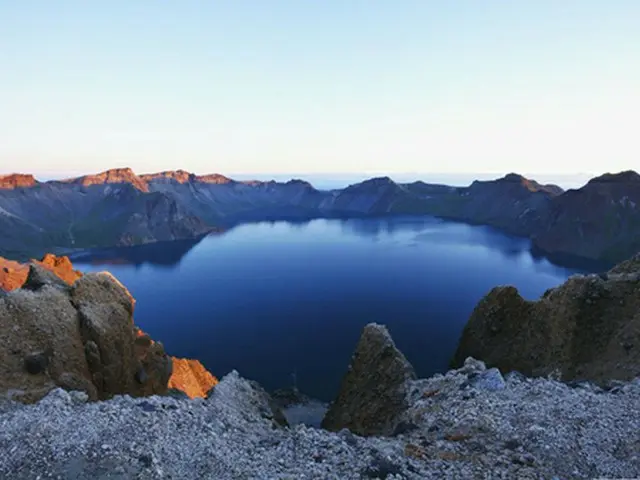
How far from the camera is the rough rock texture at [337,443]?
14289 millimetres

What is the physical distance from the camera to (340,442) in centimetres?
1709

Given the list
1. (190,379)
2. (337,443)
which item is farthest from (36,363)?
(190,379)

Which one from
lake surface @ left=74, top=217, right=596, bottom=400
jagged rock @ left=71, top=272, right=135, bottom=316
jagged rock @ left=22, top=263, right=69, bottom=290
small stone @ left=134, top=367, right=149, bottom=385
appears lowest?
lake surface @ left=74, top=217, right=596, bottom=400

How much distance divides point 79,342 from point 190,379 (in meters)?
24.2

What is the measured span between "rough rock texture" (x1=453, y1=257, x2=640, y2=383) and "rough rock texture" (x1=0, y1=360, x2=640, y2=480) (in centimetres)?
1033

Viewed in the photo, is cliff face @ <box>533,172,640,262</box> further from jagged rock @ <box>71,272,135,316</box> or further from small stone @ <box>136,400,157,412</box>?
small stone @ <box>136,400,157,412</box>

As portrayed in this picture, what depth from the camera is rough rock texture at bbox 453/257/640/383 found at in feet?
96.7

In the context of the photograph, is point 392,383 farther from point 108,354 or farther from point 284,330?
point 284,330

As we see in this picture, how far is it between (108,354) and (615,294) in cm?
3988

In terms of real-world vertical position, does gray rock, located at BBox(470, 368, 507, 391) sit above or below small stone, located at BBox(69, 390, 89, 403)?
above

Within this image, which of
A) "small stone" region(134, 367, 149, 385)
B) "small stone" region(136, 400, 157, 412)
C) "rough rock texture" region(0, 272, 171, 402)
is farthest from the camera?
"small stone" region(134, 367, 149, 385)

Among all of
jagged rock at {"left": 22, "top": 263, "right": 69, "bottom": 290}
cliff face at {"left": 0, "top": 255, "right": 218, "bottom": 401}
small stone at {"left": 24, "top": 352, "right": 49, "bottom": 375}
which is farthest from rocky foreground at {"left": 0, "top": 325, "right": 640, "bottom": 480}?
jagged rock at {"left": 22, "top": 263, "right": 69, "bottom": 290}

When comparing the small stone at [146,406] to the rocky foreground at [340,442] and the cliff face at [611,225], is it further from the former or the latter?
the cliff face at [611,225]

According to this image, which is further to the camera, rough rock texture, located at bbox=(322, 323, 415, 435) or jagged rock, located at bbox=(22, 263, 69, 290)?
jagged rock, located at bbox=(22, 263, 69, 290)
